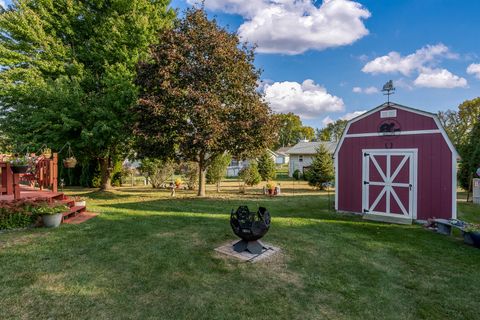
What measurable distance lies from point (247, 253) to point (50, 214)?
492 centimetres

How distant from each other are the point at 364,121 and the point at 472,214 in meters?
5.29

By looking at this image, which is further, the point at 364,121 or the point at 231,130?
the point at 231,130

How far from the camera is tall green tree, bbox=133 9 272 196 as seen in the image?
35.8 feet

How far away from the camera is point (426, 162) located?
7.75m

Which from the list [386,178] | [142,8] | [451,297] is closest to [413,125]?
[386,178]

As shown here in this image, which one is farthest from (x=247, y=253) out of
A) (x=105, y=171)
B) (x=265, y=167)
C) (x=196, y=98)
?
(x=265, y=167)

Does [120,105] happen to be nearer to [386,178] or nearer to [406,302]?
[386,178]

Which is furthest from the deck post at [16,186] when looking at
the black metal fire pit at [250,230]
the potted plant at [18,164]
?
the black metal fire pit at [250,230]

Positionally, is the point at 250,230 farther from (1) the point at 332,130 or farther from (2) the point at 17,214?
(1) the point at 332,130

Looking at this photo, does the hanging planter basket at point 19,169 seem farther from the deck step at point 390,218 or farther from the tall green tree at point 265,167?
the tall green tree at point 265,167

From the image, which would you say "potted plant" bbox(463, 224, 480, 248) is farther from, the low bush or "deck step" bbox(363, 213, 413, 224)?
the low bush

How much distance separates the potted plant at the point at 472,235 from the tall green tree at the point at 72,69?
12056mm

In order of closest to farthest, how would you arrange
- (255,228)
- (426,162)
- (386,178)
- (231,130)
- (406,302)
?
(406,302) → (255,228) → (426,162) → (386,178) → (231,130)

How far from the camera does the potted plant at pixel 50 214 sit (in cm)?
649
